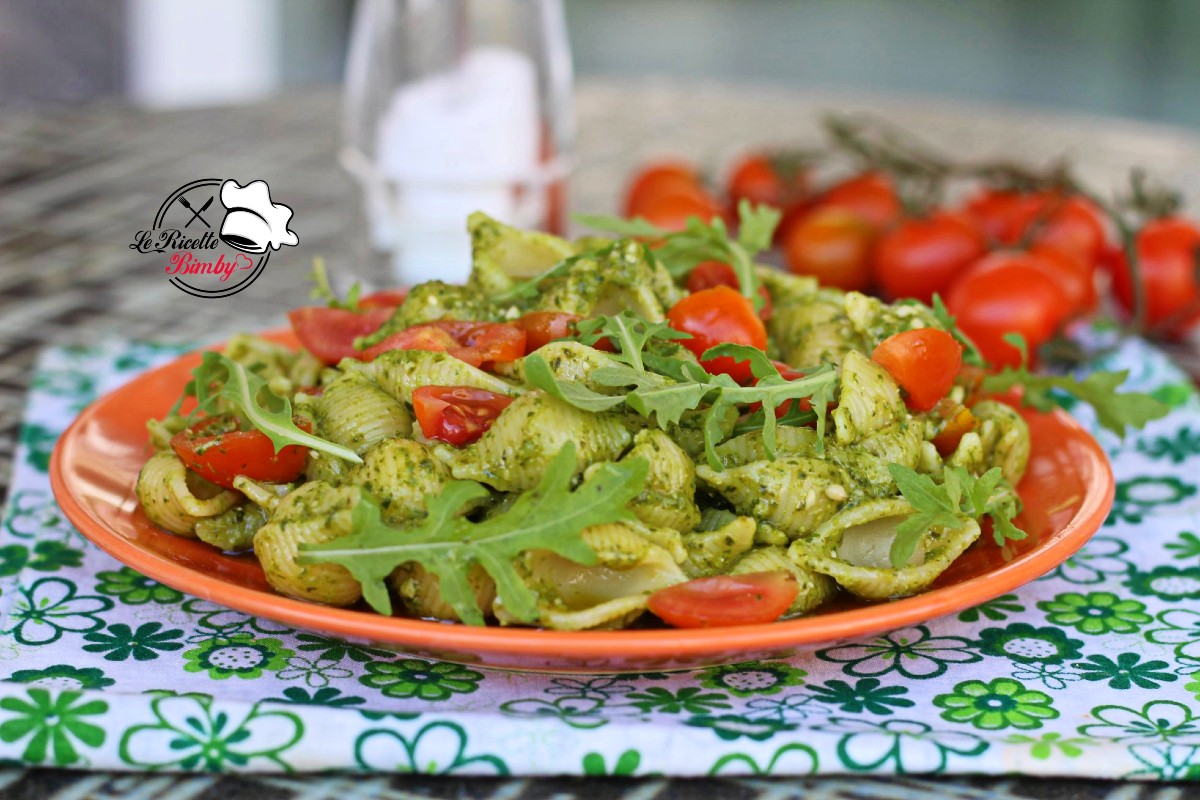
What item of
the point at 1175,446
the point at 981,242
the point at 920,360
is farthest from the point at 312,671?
the point at 981,242

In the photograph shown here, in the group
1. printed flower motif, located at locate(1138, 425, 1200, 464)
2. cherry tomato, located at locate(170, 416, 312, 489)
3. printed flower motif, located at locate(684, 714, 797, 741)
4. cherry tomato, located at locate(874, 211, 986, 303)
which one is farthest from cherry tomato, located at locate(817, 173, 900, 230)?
printed flower motif, located at locate(684, 714, 797, 741)

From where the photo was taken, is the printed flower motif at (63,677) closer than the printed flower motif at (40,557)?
Yes

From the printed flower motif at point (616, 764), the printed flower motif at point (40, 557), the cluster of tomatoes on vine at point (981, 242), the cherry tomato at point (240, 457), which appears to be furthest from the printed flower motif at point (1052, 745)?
the cluster of tomatoes on vine at point (981, 242)

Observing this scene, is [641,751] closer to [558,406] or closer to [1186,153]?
[558,406]

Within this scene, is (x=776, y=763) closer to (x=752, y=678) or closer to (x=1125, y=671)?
(x=752, y=678)

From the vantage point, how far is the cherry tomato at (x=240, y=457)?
1661mm

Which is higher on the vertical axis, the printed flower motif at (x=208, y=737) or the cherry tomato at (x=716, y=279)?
the cherry tomato at (x=716, y=279)

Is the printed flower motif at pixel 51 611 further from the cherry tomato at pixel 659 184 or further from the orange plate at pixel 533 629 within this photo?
the cherry tomato at pixel 659 184

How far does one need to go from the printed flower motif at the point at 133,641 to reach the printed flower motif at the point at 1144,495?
1459mm

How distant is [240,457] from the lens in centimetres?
166

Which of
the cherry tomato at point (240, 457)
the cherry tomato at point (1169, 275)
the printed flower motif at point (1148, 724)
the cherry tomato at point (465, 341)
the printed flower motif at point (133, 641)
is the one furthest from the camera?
the cherry tomato at point (1169, 275)

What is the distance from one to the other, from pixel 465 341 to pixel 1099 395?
105 centimetres

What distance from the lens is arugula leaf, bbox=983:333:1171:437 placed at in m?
2.05

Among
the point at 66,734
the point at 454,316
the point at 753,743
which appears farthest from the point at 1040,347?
the point at 66,734
